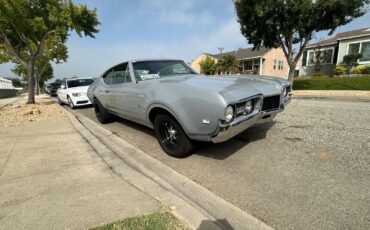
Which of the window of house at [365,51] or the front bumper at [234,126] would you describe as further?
the window of house at [365,51]

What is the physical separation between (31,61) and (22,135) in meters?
8.88

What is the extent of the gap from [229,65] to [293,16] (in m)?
20.7

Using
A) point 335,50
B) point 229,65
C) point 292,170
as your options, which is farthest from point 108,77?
point 229,65

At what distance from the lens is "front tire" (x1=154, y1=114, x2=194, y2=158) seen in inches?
132

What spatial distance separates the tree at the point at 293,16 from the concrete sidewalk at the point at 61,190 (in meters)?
12.1

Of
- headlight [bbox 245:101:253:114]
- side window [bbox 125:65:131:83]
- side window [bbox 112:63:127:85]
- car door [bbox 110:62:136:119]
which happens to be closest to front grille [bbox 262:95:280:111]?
headlight [bbox 245:101:253:114]

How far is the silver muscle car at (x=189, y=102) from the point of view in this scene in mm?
2801

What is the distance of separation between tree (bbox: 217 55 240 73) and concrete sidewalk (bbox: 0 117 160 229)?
101 ft

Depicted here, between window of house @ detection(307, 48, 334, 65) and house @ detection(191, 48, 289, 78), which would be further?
house @ detection(191, 48, 289, 78)

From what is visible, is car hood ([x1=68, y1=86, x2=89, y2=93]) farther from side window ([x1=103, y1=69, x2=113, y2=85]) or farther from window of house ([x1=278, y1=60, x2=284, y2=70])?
window of house ([x1=278, y1=60, x2=284, y2=70])

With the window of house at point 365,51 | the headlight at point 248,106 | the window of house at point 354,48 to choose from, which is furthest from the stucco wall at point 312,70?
the headlight at point 248,106

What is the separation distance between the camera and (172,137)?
365cm

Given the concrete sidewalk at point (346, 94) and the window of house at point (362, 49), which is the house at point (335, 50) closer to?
the window of house at point (362, 49)

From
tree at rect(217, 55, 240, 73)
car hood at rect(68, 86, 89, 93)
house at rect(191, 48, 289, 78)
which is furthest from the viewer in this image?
house at rect(191, 48, 289, 78)
